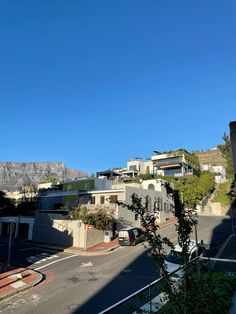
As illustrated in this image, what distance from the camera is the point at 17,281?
19.0m

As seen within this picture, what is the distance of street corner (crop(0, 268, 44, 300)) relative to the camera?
16953 millimetres

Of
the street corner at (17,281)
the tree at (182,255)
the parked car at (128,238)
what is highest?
the tree at (182,255)

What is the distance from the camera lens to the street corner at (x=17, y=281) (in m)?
17.0

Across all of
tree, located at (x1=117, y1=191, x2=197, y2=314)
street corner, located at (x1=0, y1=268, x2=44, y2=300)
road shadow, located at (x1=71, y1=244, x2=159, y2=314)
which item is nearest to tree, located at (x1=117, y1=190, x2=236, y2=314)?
tree, located at (x1=117, y1=191, x2=197, y2=314)

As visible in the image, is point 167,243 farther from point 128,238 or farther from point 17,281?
point 128,238

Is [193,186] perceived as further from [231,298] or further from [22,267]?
[231,298]

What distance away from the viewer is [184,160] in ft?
225

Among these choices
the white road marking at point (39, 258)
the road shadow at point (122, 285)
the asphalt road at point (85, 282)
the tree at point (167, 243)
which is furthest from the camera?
the white road marking at point (39, 258)

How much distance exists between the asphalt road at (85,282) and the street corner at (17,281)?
502 millimetres

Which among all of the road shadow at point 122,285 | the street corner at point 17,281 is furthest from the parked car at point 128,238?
the street corner at point 17,281

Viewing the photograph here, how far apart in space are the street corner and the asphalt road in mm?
502

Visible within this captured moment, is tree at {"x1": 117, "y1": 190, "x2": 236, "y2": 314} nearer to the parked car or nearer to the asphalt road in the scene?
the asphalt road

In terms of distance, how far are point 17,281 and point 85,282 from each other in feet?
14.1

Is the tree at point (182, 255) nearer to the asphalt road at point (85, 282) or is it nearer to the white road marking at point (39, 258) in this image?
the asphalt road at point (85, 282)
